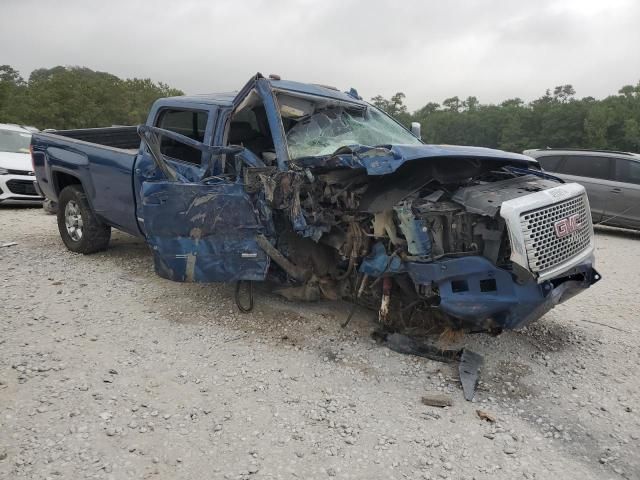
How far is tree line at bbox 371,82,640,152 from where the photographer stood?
30766 mm

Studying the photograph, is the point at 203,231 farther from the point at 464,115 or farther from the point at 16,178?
the point at 464,115

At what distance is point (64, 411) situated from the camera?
2.92 meters

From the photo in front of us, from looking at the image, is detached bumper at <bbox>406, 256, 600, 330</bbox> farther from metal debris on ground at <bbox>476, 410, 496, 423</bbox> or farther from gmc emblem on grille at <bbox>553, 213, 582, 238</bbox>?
metal debris on ground at <bbox>476, 410, 496, 423</bbox>

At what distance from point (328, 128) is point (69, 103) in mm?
28586

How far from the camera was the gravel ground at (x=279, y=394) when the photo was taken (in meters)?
2.61

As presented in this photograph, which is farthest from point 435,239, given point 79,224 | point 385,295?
point 79,224

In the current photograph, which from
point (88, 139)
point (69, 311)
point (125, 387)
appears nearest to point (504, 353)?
point (125, 387)

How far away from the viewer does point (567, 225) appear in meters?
3.56

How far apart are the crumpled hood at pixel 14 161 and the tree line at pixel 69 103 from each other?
18.7m

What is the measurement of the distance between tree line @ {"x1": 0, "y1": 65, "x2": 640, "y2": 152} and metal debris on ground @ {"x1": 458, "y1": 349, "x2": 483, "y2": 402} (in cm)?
2316

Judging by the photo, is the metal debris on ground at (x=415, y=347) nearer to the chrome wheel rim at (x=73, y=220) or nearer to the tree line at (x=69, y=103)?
the chrome wheel rim at (x=73, y=220)

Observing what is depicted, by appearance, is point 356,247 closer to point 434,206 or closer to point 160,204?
point 434,206

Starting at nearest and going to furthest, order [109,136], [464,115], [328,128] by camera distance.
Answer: [328,128], [109,136], [464,115]

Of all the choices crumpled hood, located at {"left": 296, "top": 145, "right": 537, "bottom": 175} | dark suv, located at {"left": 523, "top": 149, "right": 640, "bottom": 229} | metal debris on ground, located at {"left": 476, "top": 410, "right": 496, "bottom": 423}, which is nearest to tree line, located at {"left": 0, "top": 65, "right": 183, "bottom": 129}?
dark suv, located at {"left": 523, "top": 149, "right": 640, "bottom": 229}
